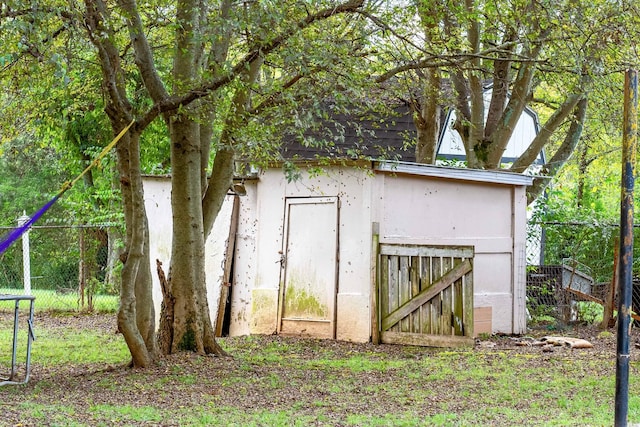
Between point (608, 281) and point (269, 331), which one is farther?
point (608, 281)

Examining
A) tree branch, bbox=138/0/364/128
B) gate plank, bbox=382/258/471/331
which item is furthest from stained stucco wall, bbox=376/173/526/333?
tree branch, bbox=138/0/364/128

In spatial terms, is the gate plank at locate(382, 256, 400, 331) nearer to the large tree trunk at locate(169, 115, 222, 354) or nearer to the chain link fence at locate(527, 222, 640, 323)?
the large tree trunk at locate(169, 115, 222, 354)

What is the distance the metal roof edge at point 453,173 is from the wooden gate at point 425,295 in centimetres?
114

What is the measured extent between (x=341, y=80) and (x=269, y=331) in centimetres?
549

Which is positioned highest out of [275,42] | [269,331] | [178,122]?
[275,42]

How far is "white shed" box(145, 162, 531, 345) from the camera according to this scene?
40.7 feet

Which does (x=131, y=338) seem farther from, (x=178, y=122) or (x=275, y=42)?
(x=275, y=42)

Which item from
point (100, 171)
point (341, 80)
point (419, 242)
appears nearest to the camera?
point (341, 80)

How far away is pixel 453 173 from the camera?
44.0 ft

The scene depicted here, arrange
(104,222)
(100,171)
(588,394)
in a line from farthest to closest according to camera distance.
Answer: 1. (100,171)
2. (104,222)
3. (588,394)

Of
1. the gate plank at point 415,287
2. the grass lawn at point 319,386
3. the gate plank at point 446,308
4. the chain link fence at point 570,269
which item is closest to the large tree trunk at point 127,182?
the grass lawn at point 319,386

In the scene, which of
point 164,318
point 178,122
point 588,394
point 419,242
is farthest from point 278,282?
point 588,394

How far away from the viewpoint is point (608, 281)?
1539cm

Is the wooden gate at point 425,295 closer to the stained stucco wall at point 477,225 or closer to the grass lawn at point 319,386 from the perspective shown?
the grass lawn at point 319,386
